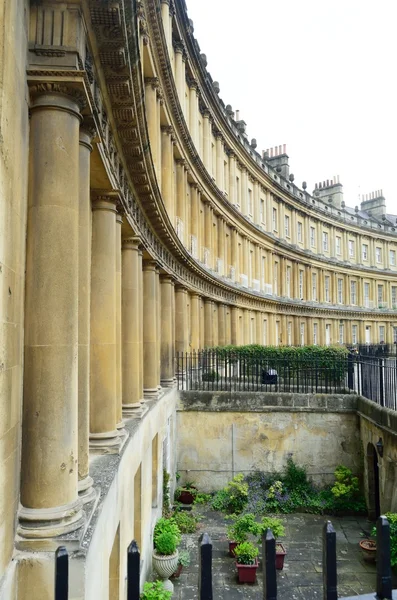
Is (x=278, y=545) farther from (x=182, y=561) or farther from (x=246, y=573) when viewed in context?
(x=182, y=561)

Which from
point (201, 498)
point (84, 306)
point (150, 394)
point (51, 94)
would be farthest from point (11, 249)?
point (201, 498)

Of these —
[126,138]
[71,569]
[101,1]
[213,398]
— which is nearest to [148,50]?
[126,138]

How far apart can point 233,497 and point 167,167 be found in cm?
1103

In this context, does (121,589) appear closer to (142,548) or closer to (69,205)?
(142,548)

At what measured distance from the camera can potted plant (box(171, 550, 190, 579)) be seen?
1026 centimetres

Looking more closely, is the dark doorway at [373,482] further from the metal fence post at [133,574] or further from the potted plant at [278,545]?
the metal fence post at [133,574]

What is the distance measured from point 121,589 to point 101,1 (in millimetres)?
7000

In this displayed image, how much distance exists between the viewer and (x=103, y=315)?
24.2 feet

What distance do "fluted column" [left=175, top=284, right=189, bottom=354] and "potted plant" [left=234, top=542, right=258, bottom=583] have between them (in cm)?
996

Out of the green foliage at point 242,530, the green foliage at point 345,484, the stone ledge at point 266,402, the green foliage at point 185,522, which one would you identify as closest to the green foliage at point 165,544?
the green foliage at point 242,530

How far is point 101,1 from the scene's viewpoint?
4.89 metres

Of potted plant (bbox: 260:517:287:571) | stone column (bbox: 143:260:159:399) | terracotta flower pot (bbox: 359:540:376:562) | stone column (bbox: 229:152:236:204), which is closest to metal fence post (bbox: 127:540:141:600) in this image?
potted plant (bbox: 260:517:287:571)

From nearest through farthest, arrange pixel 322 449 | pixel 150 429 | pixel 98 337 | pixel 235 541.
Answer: pixel 98 337 → pixel 150 429 → pixel 235 541 → pixel 322 449

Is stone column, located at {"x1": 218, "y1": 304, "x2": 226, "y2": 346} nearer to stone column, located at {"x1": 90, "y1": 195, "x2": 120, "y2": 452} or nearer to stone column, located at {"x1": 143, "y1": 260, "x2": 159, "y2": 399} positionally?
stone column, located at {"x1": 143, "y1": 260, "x2": 159, "y2": 399}
